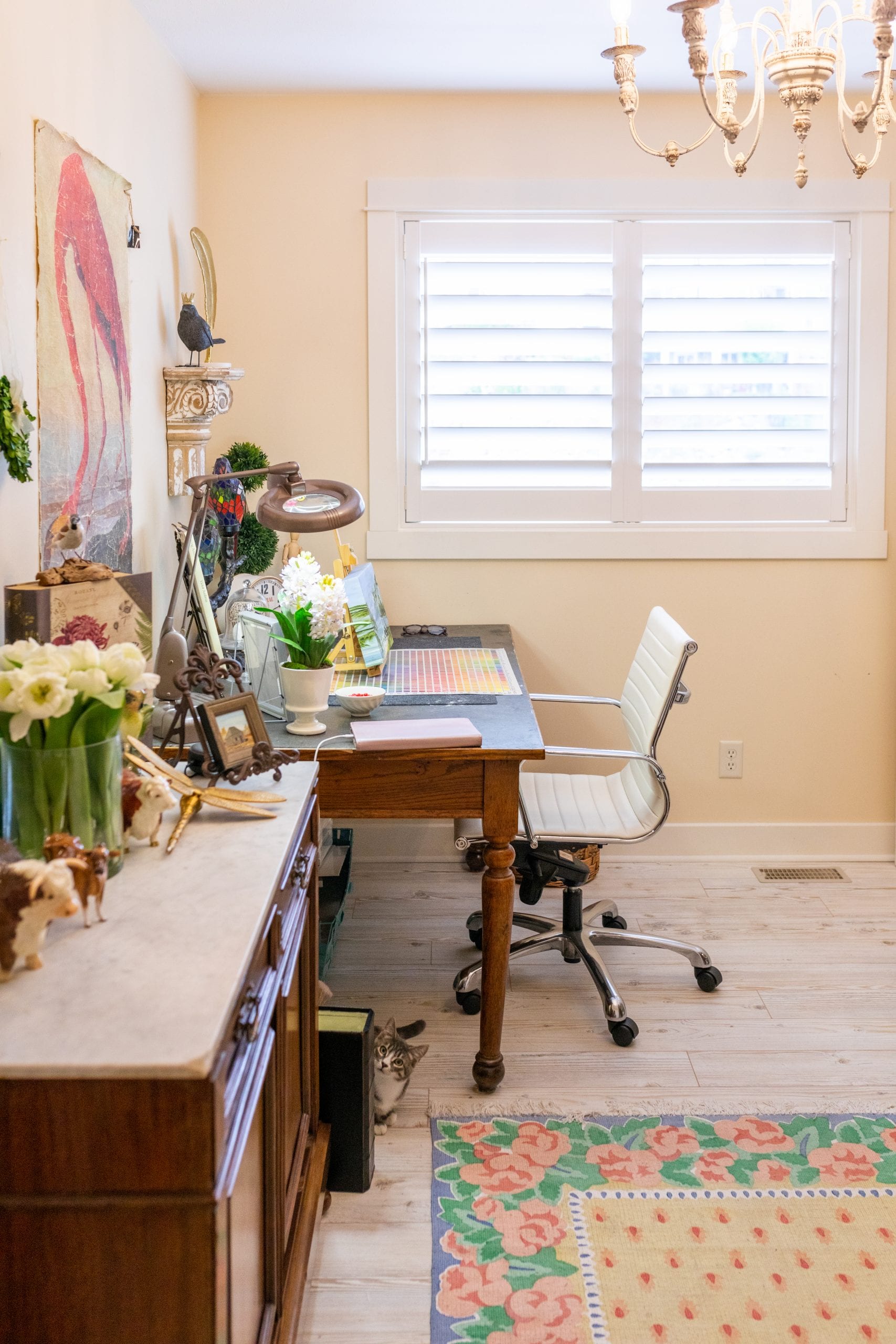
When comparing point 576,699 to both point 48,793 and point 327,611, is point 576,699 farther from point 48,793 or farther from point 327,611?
point 48,793

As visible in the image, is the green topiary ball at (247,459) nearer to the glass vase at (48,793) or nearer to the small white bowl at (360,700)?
the small white bowl at (360,700)

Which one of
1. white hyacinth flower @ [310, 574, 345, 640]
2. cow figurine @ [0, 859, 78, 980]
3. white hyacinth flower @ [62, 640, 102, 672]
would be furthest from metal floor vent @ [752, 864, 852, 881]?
cow figurine @ [0, 859, 78, 980]

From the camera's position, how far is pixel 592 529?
11.9 ft

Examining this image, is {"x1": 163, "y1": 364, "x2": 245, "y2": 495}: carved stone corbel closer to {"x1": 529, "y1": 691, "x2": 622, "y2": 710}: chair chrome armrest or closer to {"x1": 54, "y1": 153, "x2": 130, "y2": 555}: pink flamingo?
{"x1": 54, "y1": 153, "x2": 130, "y2": 555}: pink flamingo

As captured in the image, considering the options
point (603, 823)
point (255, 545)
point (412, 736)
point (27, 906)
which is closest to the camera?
point (27, 906)

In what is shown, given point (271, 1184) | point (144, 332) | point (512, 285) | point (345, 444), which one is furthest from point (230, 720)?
point (512, 285)

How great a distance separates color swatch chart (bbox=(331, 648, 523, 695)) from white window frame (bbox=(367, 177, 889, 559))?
533mm

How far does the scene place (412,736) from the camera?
7.26 feet

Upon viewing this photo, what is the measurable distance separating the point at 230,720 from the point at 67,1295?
0.93 meters

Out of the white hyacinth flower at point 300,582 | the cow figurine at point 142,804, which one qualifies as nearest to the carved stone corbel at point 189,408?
the white hyacinth flower at point 300,582

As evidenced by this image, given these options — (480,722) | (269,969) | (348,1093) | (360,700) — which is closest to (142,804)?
(269,969)

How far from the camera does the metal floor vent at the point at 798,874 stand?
11.8ft

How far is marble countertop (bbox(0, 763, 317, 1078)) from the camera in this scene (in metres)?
0.93

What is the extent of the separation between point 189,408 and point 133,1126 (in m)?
2.34
